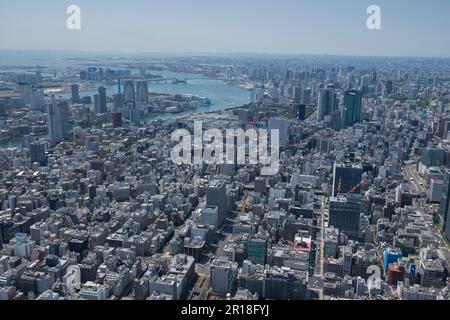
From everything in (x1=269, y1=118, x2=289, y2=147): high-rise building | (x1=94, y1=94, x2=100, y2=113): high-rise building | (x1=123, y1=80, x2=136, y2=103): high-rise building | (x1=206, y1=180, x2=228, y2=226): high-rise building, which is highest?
(x1=123, y1=80, x2=136, y2=103): high-rise building

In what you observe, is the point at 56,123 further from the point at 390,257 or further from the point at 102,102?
the point at 390,257

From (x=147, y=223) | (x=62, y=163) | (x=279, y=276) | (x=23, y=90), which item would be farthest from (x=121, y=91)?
(x=279, y=276)

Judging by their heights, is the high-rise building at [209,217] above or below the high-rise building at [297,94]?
below

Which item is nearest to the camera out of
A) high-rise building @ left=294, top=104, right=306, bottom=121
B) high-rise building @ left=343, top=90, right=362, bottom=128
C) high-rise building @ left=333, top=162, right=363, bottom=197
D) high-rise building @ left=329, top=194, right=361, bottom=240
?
high-rise building @ left=329, top=194, right=361, bottom=240

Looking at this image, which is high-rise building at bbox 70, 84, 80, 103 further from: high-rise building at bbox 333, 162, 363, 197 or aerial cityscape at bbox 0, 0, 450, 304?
high-rise building at bbox 333, 162, 363, 197

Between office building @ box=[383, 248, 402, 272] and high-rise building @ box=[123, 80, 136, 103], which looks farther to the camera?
high-rise building @ box=[123, 80, 136, 103]

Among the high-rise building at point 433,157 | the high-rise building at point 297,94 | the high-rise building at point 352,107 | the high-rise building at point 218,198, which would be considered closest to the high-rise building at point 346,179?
the high-rise building at point 218,198

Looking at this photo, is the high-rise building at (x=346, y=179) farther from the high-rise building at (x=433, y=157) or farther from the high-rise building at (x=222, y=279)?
the high-rise building at (x=222, y=279)

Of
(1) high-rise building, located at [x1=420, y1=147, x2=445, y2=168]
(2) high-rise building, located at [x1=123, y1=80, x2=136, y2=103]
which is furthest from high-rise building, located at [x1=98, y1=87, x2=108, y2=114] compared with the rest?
(1) high-rise building, located at [x1=420, y1=147, x2=445, y2=168]
